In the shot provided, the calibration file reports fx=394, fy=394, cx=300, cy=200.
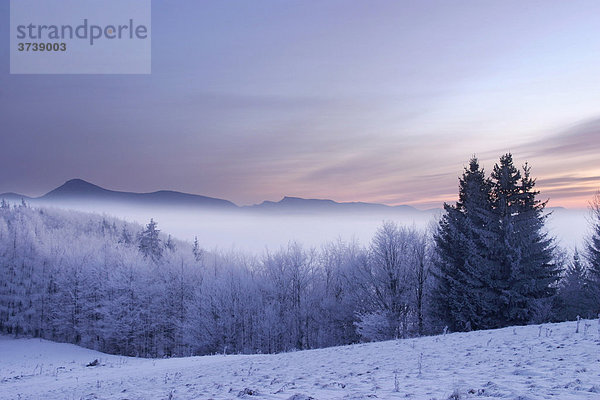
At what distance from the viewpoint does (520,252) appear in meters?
27.4

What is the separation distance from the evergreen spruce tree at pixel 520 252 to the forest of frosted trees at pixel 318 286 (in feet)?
0.27

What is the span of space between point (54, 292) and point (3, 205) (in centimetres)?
8783

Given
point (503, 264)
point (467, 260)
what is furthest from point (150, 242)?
point (503, 264)

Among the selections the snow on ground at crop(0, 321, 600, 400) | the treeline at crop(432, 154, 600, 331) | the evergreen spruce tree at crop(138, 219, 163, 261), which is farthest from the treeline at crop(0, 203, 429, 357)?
the snow on ground at crop(0, 321, 600, 400)

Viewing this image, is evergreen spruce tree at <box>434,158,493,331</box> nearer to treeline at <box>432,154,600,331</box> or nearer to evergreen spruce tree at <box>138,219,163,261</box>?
treeline at <box>432,154,600,331</box>

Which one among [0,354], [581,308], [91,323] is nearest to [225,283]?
[91,323]

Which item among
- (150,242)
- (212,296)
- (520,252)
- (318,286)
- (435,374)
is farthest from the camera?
(150,242)

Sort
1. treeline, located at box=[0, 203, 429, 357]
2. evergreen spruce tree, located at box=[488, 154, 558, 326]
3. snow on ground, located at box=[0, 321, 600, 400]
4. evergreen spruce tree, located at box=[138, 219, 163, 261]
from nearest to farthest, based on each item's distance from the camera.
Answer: snow on ground, located at box=[0, 321, 600, 400]
evergreen spruce tree, located at box=[488, 154, 558, 326]
treeline, located at box=[0, 203, 429, 357]
evergreen spruce tree, located at box=[138, 219, 163, 261]

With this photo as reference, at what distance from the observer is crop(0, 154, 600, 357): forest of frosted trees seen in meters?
28.4

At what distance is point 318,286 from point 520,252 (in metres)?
36.8

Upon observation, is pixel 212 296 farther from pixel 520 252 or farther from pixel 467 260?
pixel 520 252

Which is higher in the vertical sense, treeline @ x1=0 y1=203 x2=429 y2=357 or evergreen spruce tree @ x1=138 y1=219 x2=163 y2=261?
evergreen spruce tree @ x1=138 y1=219 x2=163 y2=261

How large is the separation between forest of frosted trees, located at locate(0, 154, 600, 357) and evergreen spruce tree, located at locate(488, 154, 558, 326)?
0.08 metres

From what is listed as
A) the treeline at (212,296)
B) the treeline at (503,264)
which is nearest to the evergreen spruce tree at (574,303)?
the treeline at (503,264)
